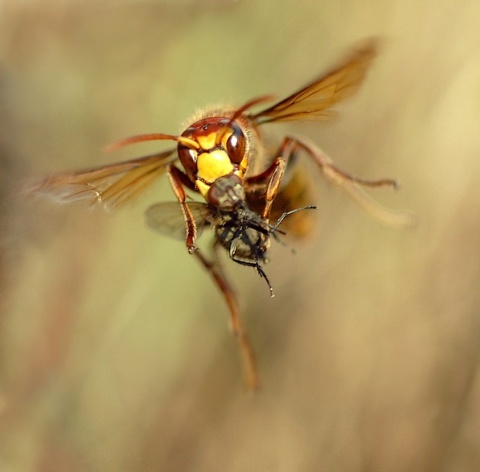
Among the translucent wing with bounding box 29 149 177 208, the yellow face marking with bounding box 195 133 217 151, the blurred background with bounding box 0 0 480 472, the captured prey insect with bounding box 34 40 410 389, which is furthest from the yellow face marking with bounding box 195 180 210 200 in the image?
the blurred background with bounding box 0 0 480 472

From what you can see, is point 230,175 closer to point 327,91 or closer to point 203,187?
point 203,187

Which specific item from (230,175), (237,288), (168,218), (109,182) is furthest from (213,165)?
(237,288)

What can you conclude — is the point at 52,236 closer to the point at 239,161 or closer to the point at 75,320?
the point at 75,320

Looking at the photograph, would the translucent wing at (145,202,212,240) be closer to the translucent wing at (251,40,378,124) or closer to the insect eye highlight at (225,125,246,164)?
the insect eye highlight at (225,125,246,164)

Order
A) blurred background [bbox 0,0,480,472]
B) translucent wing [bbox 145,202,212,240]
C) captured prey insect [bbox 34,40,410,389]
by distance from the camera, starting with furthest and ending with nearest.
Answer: blurred background [bbox 0,0,480,472]
translucent wing [bbox 145,202,212,240]
captured prey insect [bbox 34,40,410,389]

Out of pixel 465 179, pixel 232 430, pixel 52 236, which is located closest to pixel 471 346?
pixel 465 179

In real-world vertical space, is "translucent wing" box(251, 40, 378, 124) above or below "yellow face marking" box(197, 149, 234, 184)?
above

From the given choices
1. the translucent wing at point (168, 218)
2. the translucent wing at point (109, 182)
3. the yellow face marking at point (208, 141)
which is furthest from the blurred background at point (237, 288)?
the yellow face marking at point (208, 141)
